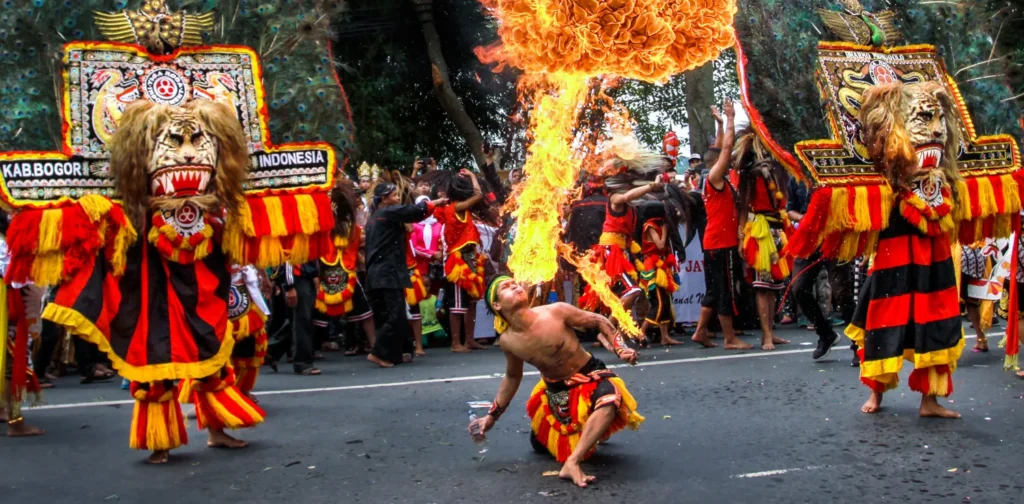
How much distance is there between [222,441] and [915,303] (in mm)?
4046

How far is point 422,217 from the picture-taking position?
32.8 ft

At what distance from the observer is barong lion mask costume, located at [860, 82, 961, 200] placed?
250 inches

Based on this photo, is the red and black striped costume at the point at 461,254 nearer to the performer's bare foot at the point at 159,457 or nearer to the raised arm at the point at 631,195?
the raised arm at the point at 631,195

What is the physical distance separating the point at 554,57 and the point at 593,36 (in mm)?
340

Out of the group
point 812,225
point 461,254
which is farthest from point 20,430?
point 461,254

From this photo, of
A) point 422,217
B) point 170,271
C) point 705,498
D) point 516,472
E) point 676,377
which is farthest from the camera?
point 422,217

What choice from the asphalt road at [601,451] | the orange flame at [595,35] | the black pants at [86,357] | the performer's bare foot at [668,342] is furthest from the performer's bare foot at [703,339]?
the black pants at [86,357]

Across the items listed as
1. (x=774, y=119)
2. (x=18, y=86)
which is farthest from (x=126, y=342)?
(x=774, y=119)

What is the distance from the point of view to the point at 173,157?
579cm

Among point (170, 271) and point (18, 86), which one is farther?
point (18, 86)

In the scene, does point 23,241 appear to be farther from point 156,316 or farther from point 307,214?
point 307,214

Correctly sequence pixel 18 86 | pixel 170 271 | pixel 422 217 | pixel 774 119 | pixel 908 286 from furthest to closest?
1. pixel 774 119
2. pixel 422 217
3. pixel 18 86
4. pixel 908 286
5. pixel 170 271

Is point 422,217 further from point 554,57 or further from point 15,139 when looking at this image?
point 15,139

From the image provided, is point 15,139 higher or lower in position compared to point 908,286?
higher
